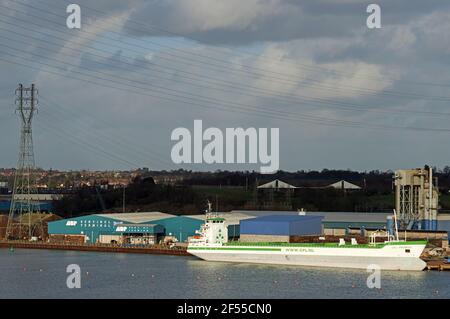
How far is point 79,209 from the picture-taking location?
5078cm

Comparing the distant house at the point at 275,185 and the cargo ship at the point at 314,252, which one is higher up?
the distant house at the point at 275,185

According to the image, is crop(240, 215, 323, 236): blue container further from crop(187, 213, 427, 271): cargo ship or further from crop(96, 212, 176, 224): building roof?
crop(96, 212, 176, 224): building roof

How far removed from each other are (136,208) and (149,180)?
691cm

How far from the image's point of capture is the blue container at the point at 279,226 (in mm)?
31250

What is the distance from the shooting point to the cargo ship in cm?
2611

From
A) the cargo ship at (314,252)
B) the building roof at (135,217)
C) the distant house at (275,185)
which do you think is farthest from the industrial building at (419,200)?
the distant house at (275,185)

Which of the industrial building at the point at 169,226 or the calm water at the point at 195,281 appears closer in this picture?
the calm water at the point at 195,281

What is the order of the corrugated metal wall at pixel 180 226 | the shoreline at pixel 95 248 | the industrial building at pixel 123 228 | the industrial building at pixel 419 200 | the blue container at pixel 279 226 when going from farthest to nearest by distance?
the industrial building at pixel 123 228
the corrugated metal wall at pixel 180 226
the industrial building at pixel 419 200
the shoreline at pixel 95 248
the blue container at pixel 279 226

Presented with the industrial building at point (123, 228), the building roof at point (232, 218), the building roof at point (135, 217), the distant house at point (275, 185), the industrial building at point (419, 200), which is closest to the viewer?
the industrial building at point (419, 200)

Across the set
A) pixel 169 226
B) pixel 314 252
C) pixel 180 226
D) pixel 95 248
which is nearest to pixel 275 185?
pixel 169 226

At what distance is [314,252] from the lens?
27.2 meters

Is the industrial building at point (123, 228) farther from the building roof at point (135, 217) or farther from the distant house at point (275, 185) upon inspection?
the distant house at point (275, 185)

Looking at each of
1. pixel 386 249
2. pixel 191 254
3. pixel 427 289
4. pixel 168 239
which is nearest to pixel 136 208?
pixel 168 239
